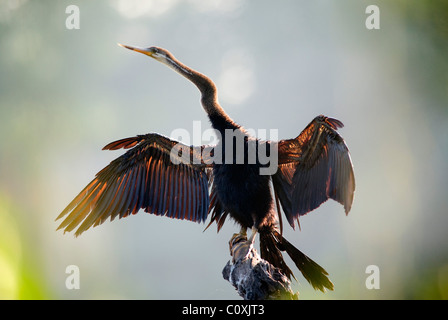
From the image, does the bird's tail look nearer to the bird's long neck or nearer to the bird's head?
the bird's long neck

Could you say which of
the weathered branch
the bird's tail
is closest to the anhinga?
the bird's tail

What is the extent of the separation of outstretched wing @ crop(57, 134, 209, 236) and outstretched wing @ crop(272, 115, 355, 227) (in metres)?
0.99

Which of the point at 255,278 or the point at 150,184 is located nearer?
the point at 255,278

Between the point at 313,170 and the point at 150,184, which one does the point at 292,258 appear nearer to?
the point at 313,170

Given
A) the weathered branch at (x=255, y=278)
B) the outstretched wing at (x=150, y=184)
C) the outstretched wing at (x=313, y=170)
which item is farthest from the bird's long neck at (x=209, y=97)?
the weathered branch at (x=255, y=278)

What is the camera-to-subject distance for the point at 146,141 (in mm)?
5789

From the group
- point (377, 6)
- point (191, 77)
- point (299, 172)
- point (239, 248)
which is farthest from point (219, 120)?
point (377, 6)

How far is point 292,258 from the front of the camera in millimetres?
5094

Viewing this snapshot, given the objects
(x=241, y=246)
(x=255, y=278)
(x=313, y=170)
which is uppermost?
(x=313, y=170)

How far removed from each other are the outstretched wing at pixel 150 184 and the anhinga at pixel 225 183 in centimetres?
1

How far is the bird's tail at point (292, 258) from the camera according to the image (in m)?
5.00

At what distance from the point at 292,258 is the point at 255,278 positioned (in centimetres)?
88

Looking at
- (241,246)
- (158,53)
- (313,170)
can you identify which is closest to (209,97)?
(158,53)

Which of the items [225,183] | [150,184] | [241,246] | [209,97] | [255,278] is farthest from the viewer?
[150,184]
